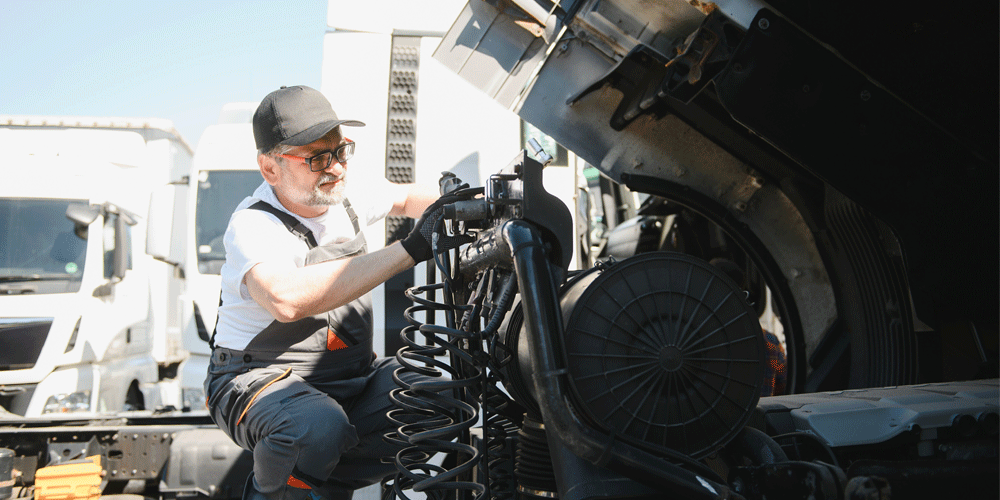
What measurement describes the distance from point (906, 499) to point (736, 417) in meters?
0.43

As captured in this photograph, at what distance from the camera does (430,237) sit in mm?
2014

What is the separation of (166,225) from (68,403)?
6.67ft

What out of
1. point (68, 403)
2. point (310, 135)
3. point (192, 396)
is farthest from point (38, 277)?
point (310, 135)

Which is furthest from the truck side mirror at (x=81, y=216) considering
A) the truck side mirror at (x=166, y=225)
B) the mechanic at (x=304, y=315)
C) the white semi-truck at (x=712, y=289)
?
the mechanic at (x=304, y=315)

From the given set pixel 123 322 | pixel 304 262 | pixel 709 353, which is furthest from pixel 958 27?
pixel 123 322

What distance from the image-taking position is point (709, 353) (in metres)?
1.61

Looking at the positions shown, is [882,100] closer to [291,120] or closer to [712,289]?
[712,289]

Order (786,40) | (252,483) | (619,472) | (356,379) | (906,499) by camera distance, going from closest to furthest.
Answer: (619,472), (906,499), (786,40), (252,483), (356,379)

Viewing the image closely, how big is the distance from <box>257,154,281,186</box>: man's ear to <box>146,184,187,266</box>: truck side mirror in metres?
4.78

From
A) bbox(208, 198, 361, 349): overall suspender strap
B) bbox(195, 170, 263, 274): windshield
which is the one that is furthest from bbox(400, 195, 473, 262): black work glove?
Result: bbox(195, 170, 263, 274): windshield

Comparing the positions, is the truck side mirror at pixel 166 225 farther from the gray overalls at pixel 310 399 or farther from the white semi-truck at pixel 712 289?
the gray overalls at pixel 310 399

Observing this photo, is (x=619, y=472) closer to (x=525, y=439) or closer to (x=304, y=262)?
(x=525, y=439)

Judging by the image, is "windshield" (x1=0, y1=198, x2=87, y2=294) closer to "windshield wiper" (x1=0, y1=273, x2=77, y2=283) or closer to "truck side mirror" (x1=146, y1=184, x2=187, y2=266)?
"windshield wiper" (x1=0, y1=273, x2=77, y2=283)

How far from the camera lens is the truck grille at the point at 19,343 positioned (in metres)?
5.56
